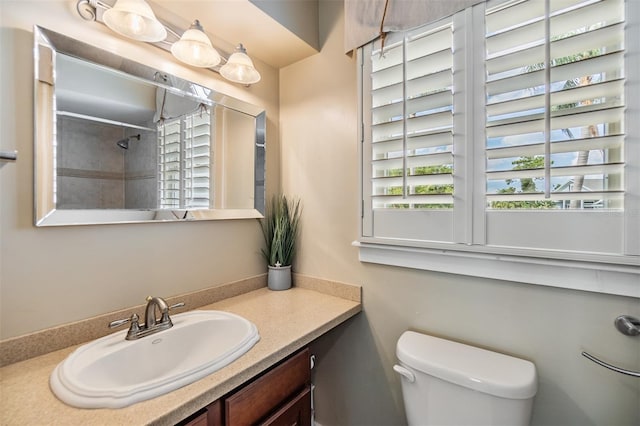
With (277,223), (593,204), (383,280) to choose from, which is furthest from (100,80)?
(593,204)

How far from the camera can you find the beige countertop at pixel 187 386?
2.15 ft

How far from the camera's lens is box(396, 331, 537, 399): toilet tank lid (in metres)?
0.90

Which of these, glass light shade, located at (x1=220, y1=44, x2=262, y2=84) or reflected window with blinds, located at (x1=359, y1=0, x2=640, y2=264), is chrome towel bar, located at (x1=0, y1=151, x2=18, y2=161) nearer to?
glass light shade, located at (x1=220, y1=44, x2=262, y2=84)

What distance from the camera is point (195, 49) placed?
122 cm

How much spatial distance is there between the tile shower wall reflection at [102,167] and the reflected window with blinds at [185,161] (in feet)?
0.15

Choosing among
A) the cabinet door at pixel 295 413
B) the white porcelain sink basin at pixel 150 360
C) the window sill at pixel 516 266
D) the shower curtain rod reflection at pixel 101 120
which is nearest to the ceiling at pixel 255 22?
the shower curtain rod reflection at pixel 101 120

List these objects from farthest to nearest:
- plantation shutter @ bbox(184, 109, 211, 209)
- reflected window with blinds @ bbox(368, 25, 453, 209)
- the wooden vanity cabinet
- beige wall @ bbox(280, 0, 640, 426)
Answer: plantation shutter @ bbox(184, 109, 211, 209) < reflected window with blinds @ bbox(368, 25, 453, 209) < beige wall @ bbox(280, 0, 640, 426) < the wooden vanity cabinet

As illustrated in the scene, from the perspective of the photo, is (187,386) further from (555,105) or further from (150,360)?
(555,105)

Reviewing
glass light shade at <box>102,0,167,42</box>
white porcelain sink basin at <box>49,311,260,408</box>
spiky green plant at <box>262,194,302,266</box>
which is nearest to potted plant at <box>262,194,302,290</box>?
spiky green plant at <box>262,194,302,266</box>

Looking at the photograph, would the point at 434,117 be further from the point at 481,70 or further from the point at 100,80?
the point at 100,80

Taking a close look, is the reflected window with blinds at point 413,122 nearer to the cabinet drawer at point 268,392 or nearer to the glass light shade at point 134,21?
the cabinet drawer at point 268,392

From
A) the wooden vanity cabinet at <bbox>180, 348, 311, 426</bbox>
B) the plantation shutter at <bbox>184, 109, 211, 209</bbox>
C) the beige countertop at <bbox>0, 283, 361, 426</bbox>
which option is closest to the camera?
the beige countertop at <bbox>0, 283, 361, 426</bbox>

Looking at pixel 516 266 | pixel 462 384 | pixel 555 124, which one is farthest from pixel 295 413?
pixel 555 124

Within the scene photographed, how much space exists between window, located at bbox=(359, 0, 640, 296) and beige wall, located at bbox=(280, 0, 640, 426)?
0.11m
